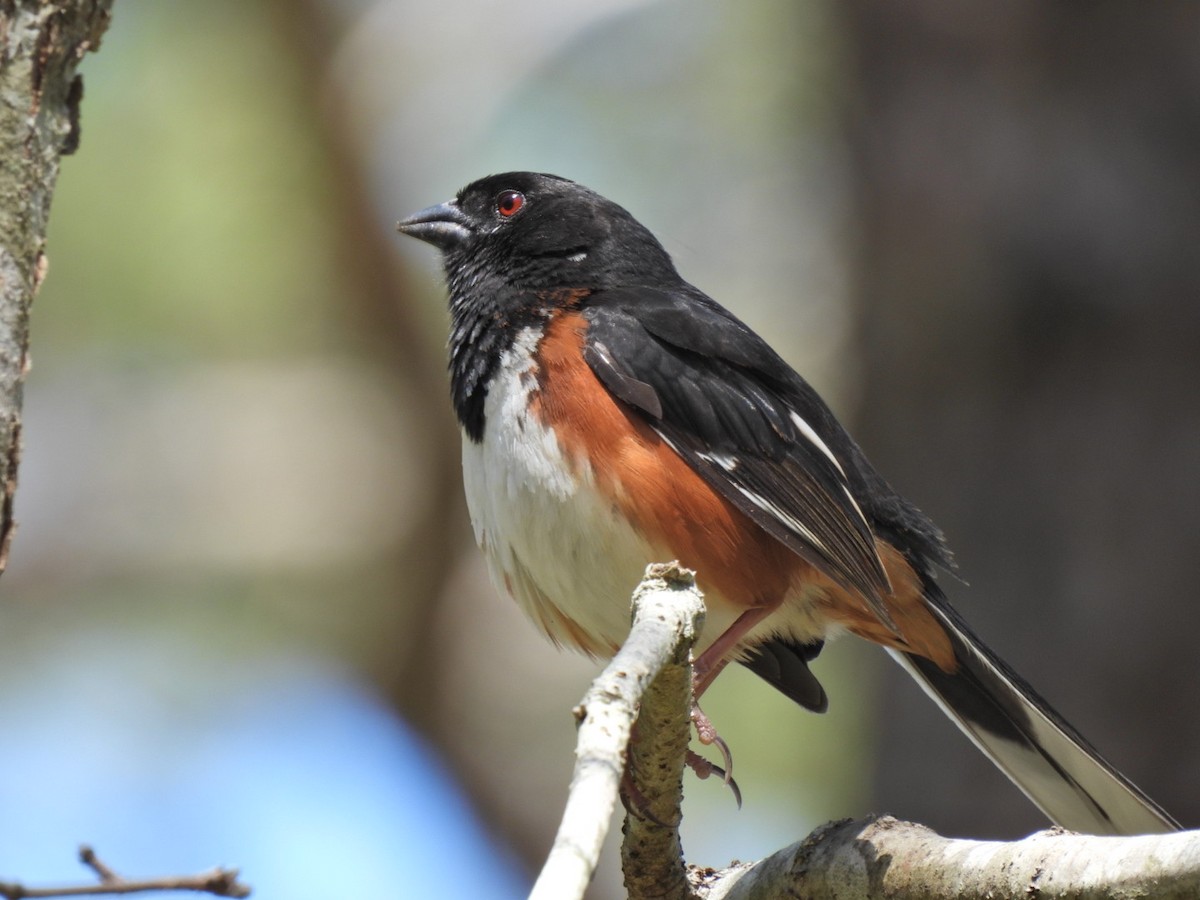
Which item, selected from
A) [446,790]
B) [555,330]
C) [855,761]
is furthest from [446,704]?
[555,330]

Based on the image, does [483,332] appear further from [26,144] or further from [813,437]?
[26,144]

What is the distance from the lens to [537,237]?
149 inches

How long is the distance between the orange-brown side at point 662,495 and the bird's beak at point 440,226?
795 millimetres

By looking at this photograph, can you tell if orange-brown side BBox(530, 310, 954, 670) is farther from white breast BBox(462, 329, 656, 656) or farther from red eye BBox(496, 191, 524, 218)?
red eye BBox(496, 191, 524, 218)

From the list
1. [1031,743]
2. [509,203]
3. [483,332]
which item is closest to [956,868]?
[1031,743]

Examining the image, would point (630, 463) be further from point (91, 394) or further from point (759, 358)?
point (91, 394)

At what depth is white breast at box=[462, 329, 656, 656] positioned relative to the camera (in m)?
3.01

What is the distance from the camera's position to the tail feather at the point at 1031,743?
317 cm

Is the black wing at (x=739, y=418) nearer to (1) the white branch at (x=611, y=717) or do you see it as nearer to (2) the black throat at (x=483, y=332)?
(2) the black throat at (x=483, y=332)

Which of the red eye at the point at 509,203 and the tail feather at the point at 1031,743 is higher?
the red eye at the point at 509,203

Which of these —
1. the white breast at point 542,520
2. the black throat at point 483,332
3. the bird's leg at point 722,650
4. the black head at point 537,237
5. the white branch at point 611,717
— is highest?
the black head at point 537,237

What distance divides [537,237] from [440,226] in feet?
1.24

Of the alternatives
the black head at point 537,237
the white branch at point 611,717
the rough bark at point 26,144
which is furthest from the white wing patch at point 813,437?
the rough bark at point 26,144

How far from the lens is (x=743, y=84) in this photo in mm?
8148
